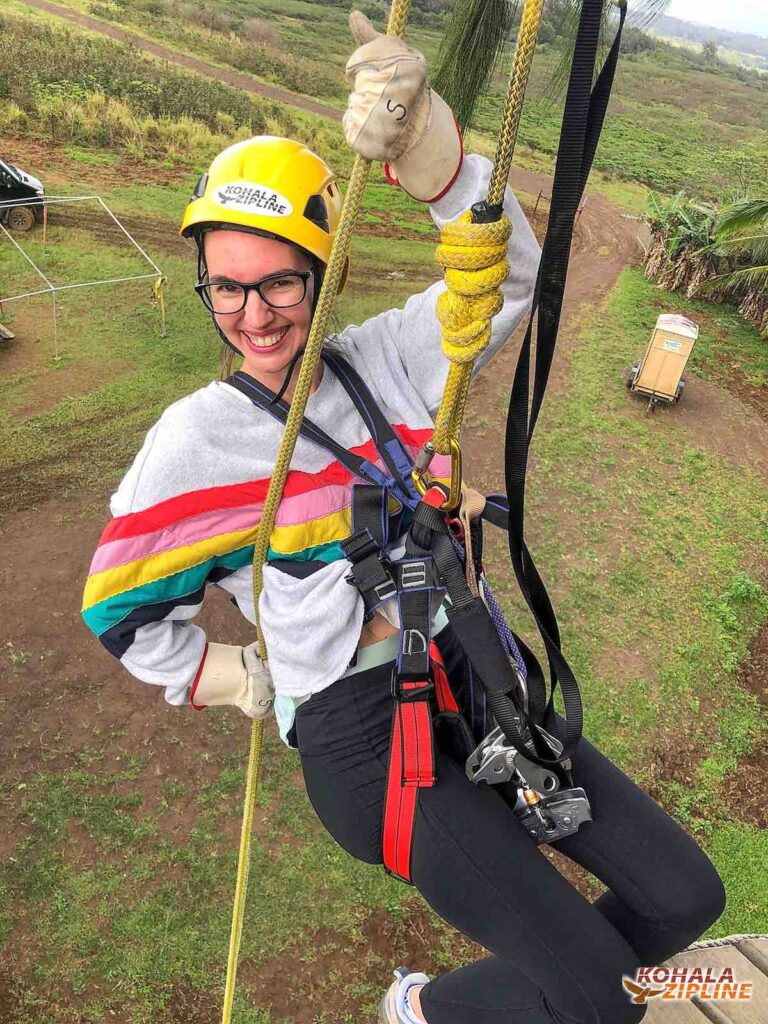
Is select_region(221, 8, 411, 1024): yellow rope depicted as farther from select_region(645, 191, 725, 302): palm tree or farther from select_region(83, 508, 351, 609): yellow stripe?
select_region(645, 191, 725, 302): palm tree

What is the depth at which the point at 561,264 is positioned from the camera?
137cm

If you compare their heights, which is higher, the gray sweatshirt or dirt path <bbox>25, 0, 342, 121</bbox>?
dirt path <bbox>25, 0, 342, 121</bbox>

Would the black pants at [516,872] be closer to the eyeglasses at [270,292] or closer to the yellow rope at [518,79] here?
the eyeglasses at [270,292]

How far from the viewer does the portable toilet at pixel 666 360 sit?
800cm

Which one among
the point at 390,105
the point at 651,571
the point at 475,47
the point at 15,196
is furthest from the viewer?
the point at 15,196

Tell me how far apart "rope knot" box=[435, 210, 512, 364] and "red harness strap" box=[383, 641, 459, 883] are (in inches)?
36.4

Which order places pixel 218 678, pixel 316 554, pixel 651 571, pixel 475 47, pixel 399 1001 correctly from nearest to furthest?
pixel 316 554
pixel 218 678
pixel 399 1001
pixel 475 47
pixel 651 571

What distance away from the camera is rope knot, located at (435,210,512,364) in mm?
1406

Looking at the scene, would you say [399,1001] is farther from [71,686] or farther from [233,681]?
[71,686]

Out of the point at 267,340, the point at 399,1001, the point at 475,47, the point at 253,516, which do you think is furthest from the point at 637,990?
the point at 475,47

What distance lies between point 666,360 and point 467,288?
750 cm

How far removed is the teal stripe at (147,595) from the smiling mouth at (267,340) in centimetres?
55

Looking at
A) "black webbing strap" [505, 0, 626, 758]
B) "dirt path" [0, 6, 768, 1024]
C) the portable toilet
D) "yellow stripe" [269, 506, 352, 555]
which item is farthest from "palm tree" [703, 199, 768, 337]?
"yellow stripe" [269, 506, 352, 555]

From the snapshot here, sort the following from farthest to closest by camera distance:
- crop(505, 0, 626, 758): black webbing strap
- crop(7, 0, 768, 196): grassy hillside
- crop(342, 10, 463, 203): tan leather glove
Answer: crop(7, 0, 768, 196): grassy hillside → crop(342, 10, 463, 203): tan leather glove → crop(505, 0, 626, 758): black webbing strap
